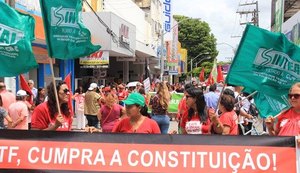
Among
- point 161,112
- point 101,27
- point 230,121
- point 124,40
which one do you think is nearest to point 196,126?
point 230,121

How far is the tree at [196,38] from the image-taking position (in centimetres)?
9119

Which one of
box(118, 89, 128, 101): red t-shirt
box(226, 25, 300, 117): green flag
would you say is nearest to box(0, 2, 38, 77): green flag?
box(226, 25, 300, 117): green flag

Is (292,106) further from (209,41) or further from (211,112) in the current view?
(209,41)

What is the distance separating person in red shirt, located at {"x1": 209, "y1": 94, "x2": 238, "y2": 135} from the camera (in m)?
5.68

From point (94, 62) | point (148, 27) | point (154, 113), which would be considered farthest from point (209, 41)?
point (154, 113)

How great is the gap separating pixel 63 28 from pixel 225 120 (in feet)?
7.35

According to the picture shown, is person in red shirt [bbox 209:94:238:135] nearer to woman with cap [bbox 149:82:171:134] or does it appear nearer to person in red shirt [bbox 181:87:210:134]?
person in red shirt [bbox 181:87:210:134]

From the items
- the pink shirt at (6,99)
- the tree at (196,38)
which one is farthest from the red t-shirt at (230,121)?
the tree at (196,38)

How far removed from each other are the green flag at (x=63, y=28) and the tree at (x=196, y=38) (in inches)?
3354

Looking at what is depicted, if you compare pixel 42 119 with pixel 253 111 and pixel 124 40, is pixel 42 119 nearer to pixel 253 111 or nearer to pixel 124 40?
pixel 253 111

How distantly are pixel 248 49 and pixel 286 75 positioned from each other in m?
0.51

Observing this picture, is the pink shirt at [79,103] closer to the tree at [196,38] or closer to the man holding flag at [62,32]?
the man holding flag at [62,32]

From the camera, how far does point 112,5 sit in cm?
3122

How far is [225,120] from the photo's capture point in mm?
5910
